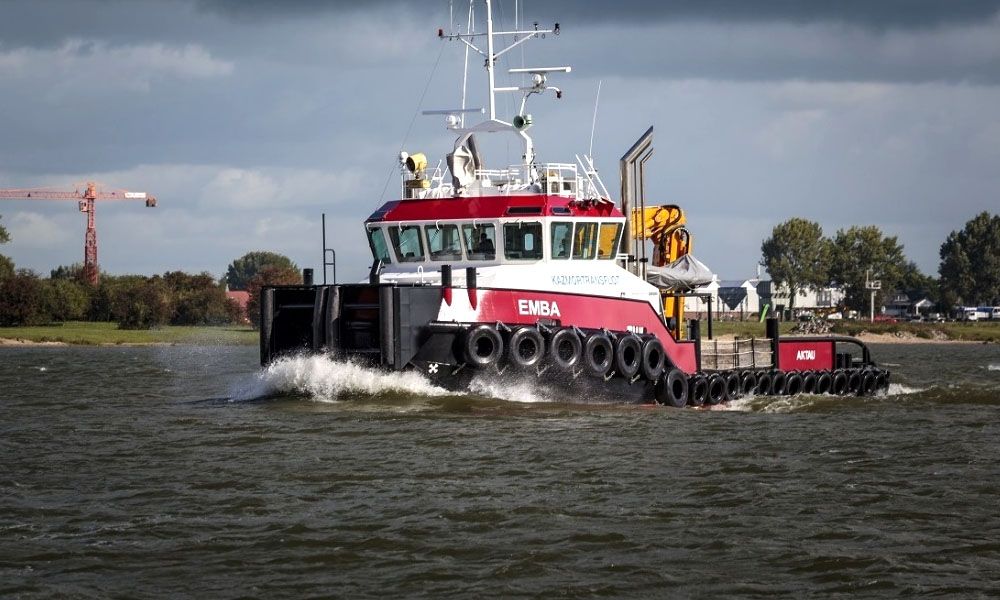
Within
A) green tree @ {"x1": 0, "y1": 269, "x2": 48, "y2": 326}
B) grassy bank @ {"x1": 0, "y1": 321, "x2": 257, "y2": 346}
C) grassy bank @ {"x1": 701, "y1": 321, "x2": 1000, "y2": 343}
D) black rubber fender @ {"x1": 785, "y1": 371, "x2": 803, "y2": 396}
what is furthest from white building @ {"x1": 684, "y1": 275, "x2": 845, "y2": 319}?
black rubber fender @ {"x1": 785, "y1": 371, "x2": 803, "y2": 396}

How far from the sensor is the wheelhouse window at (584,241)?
2347cm

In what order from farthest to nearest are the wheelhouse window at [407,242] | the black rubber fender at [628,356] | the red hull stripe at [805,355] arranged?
the red hull stripe at [805,355] → the wheelhouse window at [407,242] → the black rubber fender at [628,356]

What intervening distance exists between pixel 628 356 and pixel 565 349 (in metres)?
1.64

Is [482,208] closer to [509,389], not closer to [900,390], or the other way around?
[509,389]

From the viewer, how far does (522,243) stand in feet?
75.9

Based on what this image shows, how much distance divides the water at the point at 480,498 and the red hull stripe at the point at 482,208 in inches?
130

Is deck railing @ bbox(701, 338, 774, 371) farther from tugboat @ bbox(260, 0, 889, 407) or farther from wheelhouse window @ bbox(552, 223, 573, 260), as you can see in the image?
wheelhouse window @ bbox(552, 223, 573, 260)

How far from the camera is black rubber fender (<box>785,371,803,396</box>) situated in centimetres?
2773

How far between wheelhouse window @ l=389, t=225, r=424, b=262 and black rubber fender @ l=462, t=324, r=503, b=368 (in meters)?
3.28

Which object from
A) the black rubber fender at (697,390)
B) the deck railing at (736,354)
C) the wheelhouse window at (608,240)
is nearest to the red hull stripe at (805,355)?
the deck railing at (736,354)

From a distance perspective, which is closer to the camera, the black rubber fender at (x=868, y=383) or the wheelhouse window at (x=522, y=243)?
the wheelhouse window at (x=522, y=243)

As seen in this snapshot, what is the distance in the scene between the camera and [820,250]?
131 m

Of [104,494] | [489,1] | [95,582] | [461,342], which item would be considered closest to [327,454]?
[104,494]

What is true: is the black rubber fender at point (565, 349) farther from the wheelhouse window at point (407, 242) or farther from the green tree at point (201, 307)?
the green tree at point (201, 307)
